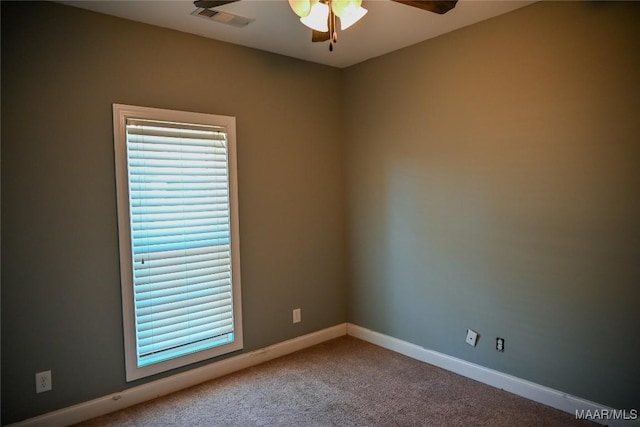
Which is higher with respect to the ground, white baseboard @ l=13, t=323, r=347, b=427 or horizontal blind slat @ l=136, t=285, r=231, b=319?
horizontal blind slat @ l=136, t=285, r=231, b=319

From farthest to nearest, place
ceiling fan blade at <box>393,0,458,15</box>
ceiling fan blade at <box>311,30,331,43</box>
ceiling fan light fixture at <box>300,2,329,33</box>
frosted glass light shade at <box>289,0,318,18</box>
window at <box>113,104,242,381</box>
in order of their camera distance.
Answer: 1. window at <box>113,104,242,381</box>
2. ceiling fan blade at <box>311,30,331,43</box>
3. ceiling fan blade at <box>393,0,458,15</box>
4. ceiling fan light fixture at <box>300,2,329,33</box>
5. frosted glass light shade at <box>289,0,318,18</box>

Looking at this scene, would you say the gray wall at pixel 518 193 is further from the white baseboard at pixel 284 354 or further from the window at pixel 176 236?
the window at pixel 176 236

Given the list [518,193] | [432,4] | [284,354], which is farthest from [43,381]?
[518,193]

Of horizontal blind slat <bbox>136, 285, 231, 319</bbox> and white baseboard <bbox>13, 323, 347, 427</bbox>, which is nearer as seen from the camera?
white baseboard <bbox>13, 323, 347, 427</bbox>

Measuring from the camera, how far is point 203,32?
119 inches

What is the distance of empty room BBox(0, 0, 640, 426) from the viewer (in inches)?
95.5

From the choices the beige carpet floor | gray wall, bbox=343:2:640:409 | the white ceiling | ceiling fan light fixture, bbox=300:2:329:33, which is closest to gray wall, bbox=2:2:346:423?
the white ceiling

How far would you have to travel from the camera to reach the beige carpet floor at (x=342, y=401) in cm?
258

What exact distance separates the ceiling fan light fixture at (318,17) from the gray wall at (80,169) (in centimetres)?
140

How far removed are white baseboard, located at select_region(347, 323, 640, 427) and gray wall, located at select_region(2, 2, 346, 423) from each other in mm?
1177

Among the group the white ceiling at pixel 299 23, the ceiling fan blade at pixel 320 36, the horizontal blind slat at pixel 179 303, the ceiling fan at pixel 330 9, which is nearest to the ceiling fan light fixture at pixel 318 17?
the ceiling fan at pixel 330 9

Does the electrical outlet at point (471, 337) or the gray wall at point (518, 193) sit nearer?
the gray wall at point (518, 193)

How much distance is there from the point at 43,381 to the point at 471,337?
2.89 meters

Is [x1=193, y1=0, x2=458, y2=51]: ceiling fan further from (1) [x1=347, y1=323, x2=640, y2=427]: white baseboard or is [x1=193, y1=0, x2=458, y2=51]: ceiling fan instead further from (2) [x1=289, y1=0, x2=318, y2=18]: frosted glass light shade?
(1) [x1=347, y1=323, x2=640, y2=427]: white baseboard
